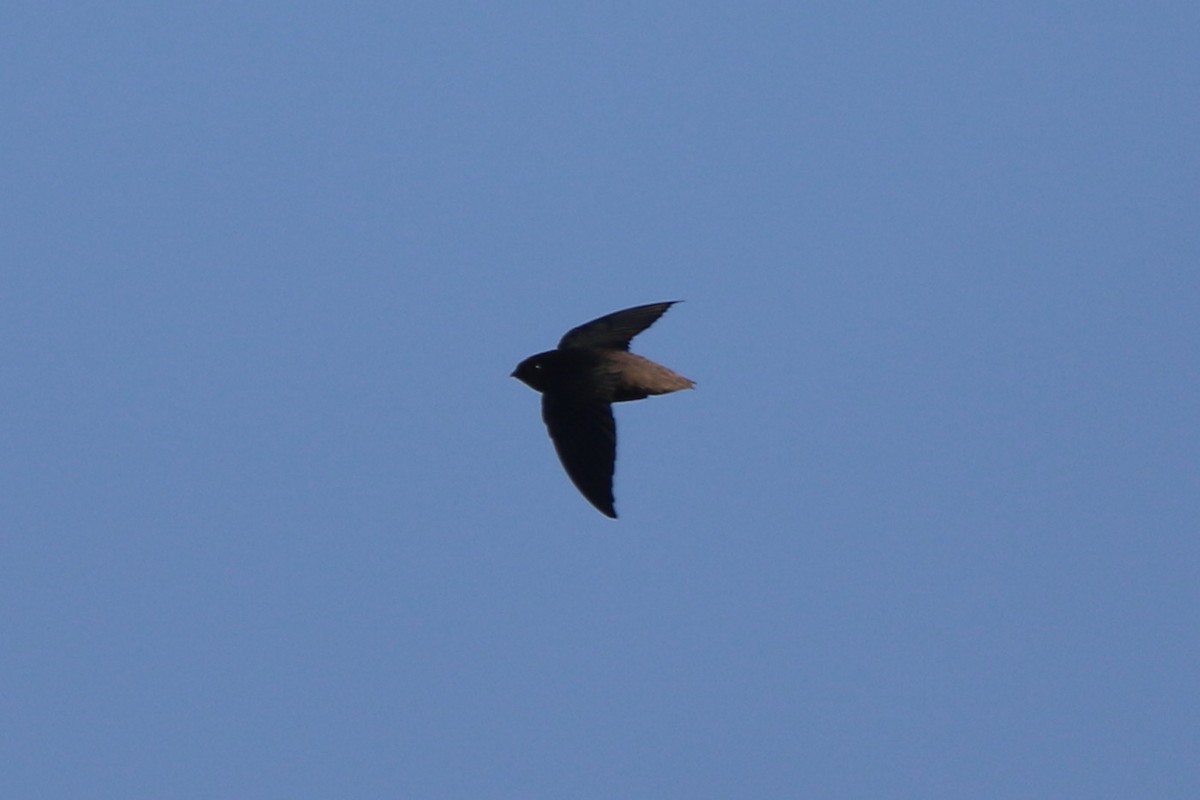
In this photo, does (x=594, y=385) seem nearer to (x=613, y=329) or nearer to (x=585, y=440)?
(x=585, y=440)

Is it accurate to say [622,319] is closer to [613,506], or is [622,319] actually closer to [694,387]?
[694,387]

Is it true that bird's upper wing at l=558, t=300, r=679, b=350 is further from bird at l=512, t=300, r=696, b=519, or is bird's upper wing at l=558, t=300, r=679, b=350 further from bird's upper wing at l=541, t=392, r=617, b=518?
bird's upper wing at l=541, t=392, r=617, b=518

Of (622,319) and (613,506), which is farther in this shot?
(622,319)

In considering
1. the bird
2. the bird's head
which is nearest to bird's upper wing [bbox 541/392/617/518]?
the bird

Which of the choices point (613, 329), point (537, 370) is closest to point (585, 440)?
point (537, 370)

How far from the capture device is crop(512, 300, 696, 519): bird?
2327 cm

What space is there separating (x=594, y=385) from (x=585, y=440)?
783 millimetres

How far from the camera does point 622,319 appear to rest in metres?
25.4

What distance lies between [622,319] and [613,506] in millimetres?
3191

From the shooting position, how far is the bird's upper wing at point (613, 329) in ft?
82.7

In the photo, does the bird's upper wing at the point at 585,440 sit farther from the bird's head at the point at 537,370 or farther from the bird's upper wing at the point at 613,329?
the bird's upper wing at the point at 613,329

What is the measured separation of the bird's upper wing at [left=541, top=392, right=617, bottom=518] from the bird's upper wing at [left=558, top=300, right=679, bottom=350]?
1387mm

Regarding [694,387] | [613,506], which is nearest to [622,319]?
[694,387]

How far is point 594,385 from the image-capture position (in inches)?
945
